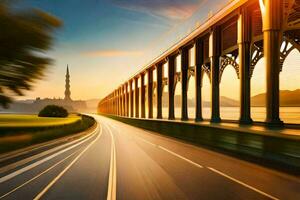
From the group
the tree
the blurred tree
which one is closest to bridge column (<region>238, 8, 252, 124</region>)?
the blurred tree

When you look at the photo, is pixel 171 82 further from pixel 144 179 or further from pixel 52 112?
pixel 52 112

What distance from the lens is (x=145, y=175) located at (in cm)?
1190

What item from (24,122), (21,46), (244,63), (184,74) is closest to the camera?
(21,46)

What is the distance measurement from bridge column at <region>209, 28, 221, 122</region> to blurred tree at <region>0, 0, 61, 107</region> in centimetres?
1320

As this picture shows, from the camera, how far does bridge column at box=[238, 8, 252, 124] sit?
911 inches

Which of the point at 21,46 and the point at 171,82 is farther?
the point at 171,82

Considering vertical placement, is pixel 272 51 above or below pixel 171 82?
below

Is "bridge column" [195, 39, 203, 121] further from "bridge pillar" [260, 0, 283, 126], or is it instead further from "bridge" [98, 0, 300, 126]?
"bridge pillar" [260, 0, 283, 126]

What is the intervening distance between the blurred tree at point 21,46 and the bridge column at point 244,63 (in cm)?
1011

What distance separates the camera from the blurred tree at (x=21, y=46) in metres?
17.1

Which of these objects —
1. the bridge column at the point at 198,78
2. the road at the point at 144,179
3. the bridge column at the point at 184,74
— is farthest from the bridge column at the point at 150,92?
the road at the point at 144,179

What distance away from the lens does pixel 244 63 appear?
913 inches

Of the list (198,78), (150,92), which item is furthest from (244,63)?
(150,92)

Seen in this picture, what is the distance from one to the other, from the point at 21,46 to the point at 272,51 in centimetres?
1072
